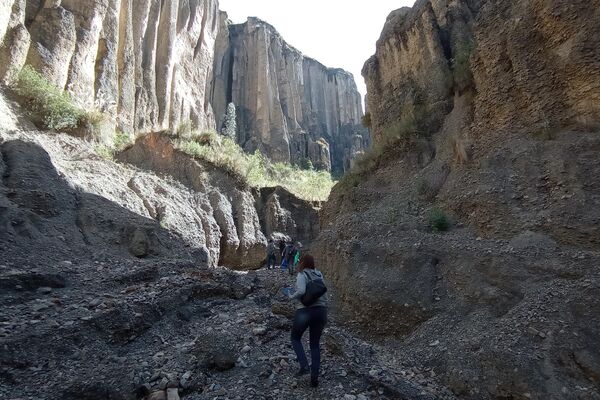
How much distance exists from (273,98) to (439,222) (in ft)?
181

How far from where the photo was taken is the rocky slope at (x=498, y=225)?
5176 millimetres

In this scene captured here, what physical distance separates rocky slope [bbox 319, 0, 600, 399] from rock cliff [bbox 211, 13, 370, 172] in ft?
135

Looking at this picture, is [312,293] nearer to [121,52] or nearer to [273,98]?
[121,52]

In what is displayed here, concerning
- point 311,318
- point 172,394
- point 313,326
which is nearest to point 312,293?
point 311,318

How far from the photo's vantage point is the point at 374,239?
9.17 metres

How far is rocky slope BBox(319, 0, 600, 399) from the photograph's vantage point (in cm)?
518

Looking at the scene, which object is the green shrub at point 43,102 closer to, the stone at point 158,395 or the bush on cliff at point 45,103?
the bush on cliff at point 45,103

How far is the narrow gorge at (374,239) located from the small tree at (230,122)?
95.8ft

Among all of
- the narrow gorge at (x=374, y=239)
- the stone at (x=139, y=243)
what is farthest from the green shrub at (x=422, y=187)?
the stone at (x=139, y=243)

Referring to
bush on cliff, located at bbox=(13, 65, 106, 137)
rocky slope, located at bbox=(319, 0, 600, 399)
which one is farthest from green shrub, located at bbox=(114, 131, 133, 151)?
rocky slope, located at bbox=(319, 0, 600, 399)

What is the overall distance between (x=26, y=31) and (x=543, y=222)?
2059 cm

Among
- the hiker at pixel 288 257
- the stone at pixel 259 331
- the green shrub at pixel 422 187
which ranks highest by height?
the green shrub at pixel 422 187

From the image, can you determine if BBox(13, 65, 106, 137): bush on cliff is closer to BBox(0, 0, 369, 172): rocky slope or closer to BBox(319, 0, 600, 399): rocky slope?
BBox(0, 0, 369, 172): rocky slope

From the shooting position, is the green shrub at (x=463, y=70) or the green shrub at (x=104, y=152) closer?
the green shrub at (x=463, y=70)
